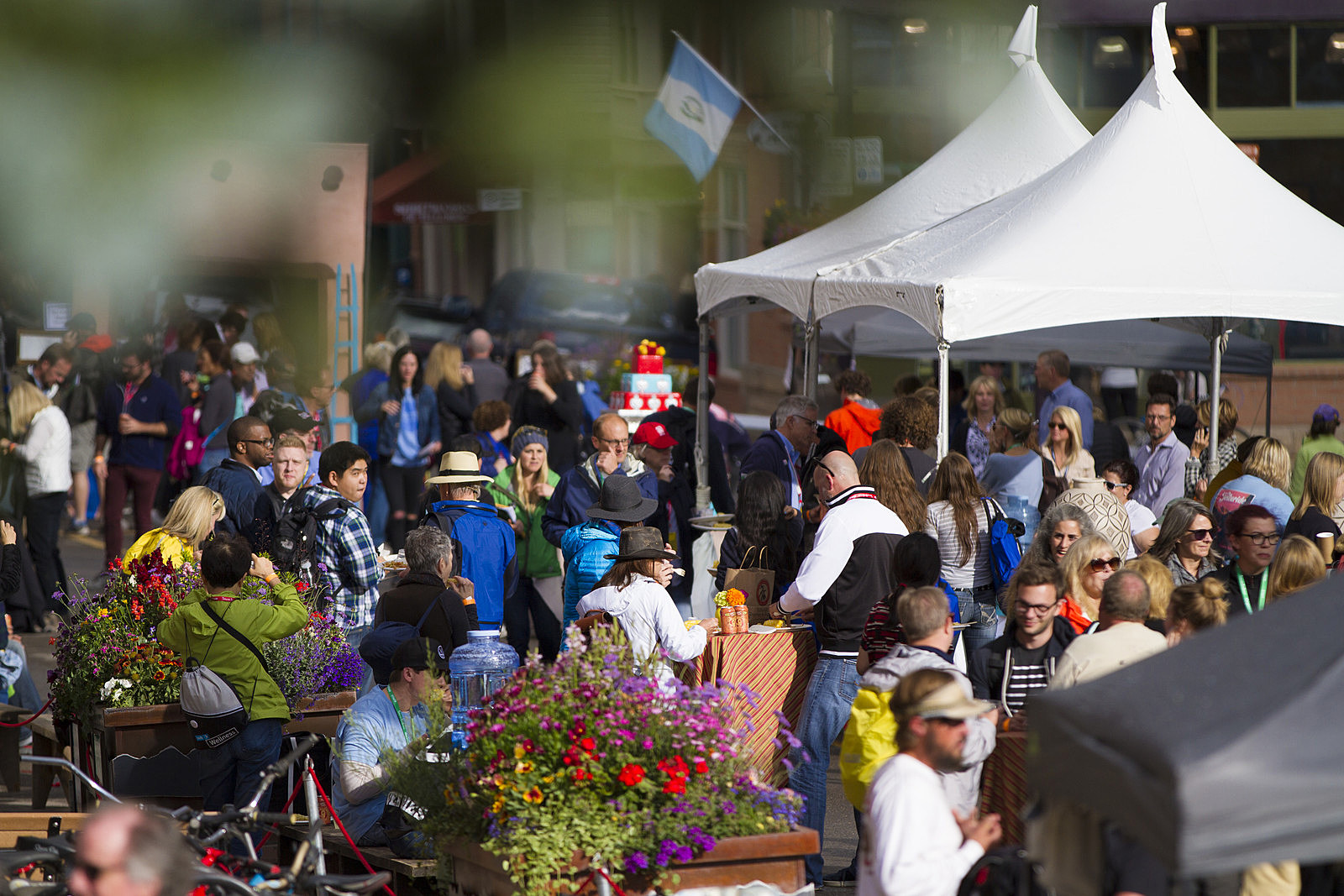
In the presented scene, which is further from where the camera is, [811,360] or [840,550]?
[811,360]

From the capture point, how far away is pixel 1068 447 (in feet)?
28.6

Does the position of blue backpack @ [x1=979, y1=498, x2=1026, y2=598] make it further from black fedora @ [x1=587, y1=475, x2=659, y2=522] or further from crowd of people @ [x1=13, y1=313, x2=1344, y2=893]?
black fedora @ [x1=587, y1=475, x2=659, y2=522]

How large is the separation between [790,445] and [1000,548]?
1835 mm

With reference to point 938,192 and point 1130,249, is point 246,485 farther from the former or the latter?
point 938,192

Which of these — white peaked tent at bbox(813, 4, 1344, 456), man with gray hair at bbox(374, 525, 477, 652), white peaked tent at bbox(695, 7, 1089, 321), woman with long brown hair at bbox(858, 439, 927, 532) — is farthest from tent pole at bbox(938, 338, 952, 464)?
man with gray hair at bbox(374, 525, 477, 652)

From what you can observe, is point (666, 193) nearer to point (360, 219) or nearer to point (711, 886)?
point (360, 219)

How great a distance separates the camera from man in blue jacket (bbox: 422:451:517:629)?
7.37 m

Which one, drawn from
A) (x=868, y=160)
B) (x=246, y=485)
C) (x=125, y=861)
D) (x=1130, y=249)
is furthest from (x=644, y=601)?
(x=868, y=160)

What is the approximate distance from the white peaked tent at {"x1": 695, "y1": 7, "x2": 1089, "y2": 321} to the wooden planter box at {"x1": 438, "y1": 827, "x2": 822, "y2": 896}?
585 centimetres

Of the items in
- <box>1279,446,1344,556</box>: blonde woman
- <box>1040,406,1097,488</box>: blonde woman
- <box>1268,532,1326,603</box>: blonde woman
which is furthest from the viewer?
<box>1040,406,1097,488</box>: blonde woman

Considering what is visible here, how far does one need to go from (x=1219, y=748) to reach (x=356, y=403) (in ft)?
35.8

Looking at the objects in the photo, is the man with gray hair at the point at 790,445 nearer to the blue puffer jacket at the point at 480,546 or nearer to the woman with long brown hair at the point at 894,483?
the woman with long brown hair at the point at 894,483

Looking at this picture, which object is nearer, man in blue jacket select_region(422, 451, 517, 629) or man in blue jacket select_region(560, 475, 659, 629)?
man in blue jacket select_region(560, 475, 659, 629)

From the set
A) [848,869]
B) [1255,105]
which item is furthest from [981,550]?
[1255,105]
